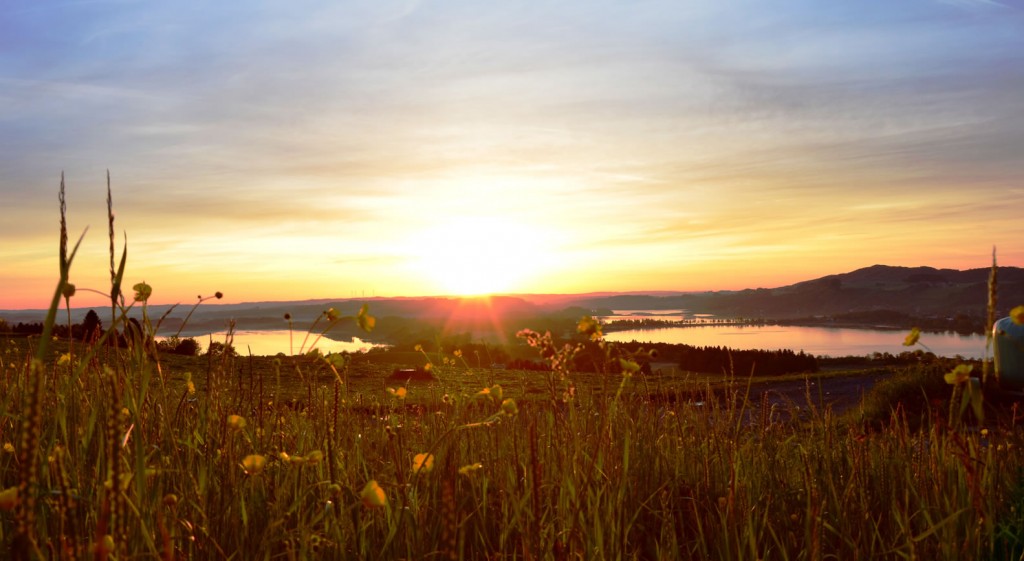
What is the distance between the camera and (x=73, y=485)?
3.04 m

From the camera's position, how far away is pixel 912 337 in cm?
227

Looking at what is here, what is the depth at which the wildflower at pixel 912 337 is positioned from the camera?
7.44 ft

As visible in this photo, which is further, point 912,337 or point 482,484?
point 482,484

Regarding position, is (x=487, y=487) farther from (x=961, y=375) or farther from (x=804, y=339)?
(x=804, y=339)

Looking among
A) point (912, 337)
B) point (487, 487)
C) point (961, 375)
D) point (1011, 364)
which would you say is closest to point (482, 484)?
point (487, 487)

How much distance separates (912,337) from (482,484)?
2.04m

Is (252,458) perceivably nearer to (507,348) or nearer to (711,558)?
(711,558)

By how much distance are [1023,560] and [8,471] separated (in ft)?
15.1

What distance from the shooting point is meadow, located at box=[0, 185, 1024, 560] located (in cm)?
227

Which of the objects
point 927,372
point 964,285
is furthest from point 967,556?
point 964,285

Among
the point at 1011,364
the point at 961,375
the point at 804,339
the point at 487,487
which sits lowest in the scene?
the point at 804,339

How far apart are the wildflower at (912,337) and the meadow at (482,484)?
0.64ft

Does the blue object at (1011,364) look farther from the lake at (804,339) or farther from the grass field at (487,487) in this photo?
the grass field at (487,487)

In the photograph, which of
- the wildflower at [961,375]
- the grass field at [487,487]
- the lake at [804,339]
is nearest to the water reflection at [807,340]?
the lake at [804,339]
